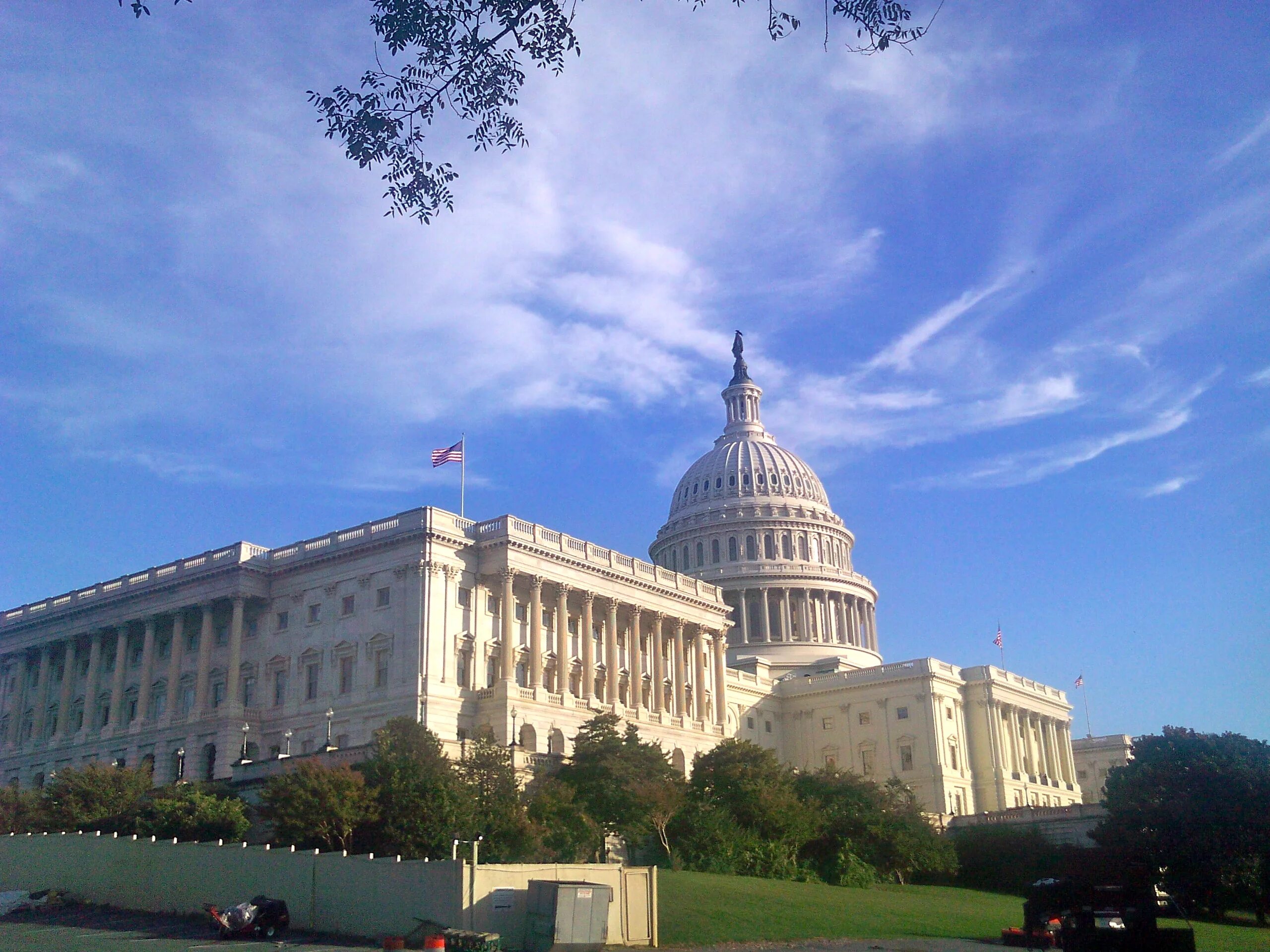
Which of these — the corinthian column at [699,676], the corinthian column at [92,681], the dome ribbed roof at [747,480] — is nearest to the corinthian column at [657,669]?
the corinthian column at [699,676]

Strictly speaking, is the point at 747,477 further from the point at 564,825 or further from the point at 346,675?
the point at 564,825

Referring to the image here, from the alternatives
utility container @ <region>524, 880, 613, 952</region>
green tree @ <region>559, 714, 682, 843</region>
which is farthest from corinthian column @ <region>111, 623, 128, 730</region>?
utility container @ <region>524, 880, 613, 952</region>

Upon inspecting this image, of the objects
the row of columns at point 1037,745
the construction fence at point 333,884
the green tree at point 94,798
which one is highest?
the row of columns at point 1037,745

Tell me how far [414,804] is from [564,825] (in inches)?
360

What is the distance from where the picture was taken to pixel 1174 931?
20078mm

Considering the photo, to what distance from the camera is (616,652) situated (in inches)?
3492

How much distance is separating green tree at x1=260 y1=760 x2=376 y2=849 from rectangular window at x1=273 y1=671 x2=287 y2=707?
97.2 feet

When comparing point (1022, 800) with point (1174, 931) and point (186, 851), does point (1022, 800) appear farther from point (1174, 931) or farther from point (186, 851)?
point (1174, 931)

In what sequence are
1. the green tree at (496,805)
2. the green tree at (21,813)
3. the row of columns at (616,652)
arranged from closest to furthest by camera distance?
the green tree at (496,805), the green tree at (21,813), the row of columns at (616,652)

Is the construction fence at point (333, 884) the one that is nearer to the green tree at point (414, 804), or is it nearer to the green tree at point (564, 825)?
the green tree at point (414, 804)

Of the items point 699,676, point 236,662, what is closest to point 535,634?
point 236,662

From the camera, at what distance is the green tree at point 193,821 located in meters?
55.4

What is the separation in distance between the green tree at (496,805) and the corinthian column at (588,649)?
Answer: 22785mm

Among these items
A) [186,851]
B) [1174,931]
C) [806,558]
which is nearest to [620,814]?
[186,851]
